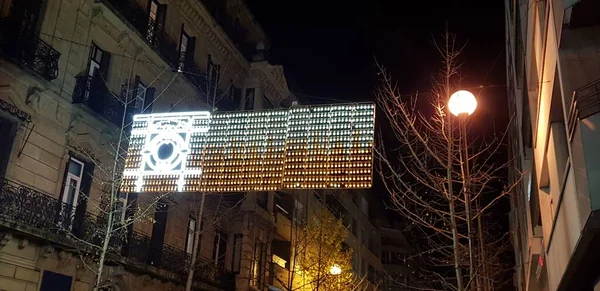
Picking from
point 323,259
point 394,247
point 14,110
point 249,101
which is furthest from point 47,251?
point 394,247

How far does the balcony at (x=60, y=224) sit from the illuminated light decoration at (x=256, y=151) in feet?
14.9

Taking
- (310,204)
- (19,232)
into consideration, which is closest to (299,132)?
(19,232)

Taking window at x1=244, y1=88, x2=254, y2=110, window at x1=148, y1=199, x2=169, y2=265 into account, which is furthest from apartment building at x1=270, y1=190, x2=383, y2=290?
window at x1=148, y1=199, x2=169, y2=265

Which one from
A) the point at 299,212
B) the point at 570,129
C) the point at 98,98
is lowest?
the point at 570,129

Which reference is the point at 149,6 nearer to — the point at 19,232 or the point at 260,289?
the point at 19,232

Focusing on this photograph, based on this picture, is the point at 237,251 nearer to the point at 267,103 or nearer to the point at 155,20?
the point at 267,103

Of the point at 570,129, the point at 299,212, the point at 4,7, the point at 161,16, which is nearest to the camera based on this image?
the point at 570,129

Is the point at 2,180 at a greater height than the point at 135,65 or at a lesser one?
lesser

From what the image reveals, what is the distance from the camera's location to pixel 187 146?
11844 millimetres

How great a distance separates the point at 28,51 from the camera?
15719 millimetres

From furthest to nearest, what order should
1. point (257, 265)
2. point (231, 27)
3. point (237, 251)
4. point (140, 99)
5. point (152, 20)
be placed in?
point (231, 27) < point (257, 265) < point (237, 251) < point (152, 20) < point (140, 99)

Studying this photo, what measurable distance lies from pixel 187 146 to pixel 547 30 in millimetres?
7627

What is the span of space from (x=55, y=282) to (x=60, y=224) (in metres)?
1.79

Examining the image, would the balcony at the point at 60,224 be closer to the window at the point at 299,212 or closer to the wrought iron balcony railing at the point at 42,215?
the wrought iron balcony railing at the point at 42,215
